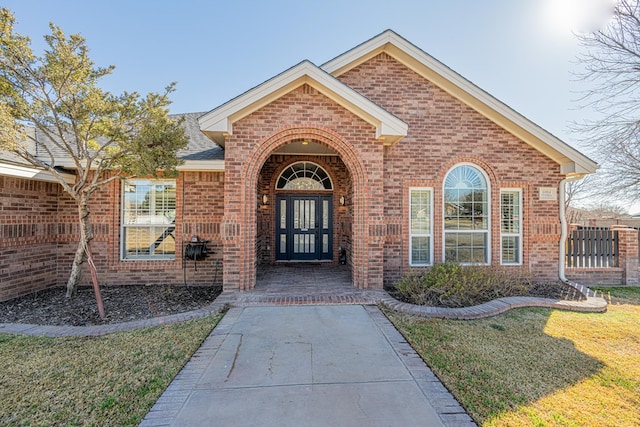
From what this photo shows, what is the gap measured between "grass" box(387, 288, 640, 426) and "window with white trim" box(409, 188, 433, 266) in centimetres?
242

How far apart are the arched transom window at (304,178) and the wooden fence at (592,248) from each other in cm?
709

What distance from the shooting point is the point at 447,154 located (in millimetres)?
7609

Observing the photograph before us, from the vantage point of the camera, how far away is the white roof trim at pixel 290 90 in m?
5.91

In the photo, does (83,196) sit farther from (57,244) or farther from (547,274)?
(547,274)

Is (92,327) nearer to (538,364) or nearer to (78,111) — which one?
(78,111)

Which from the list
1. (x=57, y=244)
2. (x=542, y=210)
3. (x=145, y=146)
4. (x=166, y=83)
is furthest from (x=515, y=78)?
(x=57, y=244)

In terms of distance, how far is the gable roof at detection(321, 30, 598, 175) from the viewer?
731 cm

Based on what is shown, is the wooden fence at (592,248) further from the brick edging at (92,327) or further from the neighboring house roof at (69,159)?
the neighboring house roof at (69,159)

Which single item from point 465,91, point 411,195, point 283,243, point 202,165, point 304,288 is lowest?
point 304,288

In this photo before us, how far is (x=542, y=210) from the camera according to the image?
775 cm

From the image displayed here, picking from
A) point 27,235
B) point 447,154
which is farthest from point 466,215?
point 27,235

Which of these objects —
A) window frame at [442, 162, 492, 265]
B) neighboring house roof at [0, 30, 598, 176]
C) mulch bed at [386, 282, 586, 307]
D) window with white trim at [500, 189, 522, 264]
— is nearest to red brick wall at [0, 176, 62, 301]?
neighboring house roof at [0, 30, 598, 176]

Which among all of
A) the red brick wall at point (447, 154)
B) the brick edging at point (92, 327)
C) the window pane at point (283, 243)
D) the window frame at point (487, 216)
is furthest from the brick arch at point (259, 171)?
the window pane at point (283, 243)

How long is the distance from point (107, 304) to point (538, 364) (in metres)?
7.40
